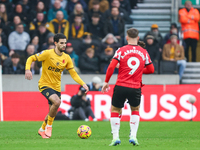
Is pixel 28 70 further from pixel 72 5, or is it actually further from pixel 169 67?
pixel 72 5

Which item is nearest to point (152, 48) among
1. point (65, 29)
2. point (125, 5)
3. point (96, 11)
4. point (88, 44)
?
point (88, 44)

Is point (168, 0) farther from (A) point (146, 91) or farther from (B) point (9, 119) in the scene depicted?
(B) point (9, 119)

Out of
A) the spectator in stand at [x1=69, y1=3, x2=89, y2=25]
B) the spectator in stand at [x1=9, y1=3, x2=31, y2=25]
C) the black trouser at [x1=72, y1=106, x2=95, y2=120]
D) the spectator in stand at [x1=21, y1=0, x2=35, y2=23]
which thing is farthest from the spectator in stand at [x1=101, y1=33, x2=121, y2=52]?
the spectator in stand at [x1=9, y1=3, x2=31, y2=25]

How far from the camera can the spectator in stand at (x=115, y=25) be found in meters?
19.7

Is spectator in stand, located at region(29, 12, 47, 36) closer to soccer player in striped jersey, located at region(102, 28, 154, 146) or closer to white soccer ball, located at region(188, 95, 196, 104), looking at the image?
white soccer ball, located at region(188, 95, 196, 104)

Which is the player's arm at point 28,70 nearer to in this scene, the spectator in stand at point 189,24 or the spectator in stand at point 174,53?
the spectator in stand at point 174,53

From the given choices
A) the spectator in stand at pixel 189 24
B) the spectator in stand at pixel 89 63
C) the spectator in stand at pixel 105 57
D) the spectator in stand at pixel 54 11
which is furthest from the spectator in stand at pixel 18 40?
the spectator in stand at pixel 189 24

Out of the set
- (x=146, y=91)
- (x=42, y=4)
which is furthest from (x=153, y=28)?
(x=42, y=4)

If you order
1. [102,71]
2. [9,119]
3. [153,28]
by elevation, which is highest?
[153,28]

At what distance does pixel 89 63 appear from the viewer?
61.9ft

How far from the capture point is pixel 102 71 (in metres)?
18.8

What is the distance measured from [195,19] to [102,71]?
5.15 m

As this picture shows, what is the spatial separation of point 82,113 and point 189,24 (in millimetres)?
7143

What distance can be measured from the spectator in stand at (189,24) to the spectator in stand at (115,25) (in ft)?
9.42
